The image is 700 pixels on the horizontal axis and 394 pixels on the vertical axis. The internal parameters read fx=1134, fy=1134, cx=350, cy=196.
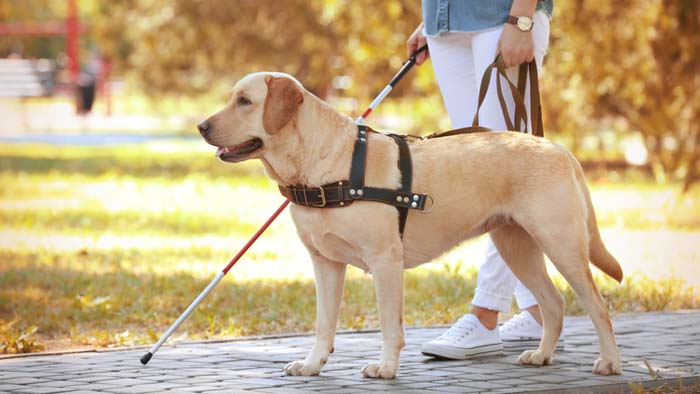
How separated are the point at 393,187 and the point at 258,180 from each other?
1210cm

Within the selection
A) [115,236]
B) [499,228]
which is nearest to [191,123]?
[115,236]

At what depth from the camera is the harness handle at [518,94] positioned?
5.61m

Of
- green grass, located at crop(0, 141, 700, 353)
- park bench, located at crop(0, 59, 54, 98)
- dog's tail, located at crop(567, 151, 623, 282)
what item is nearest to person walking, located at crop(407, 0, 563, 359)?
dog's tail, located at crop(567, 151, 623, 282)

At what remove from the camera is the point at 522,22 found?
561cm

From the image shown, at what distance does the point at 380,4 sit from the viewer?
15.6 m

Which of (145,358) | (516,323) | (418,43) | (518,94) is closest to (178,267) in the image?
(418,43)

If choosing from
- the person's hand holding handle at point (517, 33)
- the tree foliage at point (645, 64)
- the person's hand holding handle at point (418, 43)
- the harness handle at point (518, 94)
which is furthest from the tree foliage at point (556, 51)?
the person's hand holding handle at point (517, 33)

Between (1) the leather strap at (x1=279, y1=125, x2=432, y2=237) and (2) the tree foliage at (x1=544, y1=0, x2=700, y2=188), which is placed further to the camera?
(2) the tree foliage at (x1=544, y1=0, x2=700, y2=188)

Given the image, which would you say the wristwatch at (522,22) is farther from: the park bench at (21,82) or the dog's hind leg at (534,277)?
the park bench at (21,82)

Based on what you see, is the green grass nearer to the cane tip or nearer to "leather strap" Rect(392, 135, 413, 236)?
the cane tip

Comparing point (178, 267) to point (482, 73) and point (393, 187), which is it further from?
point (393, 187)

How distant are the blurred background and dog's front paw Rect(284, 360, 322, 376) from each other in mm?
1433

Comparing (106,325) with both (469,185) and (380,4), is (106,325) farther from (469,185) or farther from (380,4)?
(380,4)

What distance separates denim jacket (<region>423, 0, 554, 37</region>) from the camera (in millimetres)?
5742
